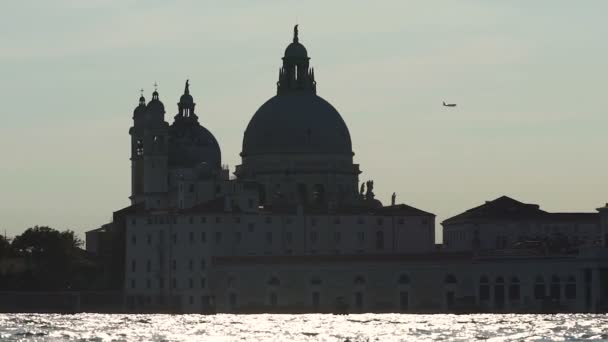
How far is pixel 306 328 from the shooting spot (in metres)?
164

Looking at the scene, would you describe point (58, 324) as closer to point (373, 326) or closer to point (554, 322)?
point (373, 326)

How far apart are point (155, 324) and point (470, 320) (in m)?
22.6

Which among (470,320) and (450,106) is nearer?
(450,106)

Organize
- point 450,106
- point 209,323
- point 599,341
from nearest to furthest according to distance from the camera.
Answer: point 599,341
point 450,106
point 209,323

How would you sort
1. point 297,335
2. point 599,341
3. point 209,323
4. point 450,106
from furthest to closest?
1. point 209,323
2. point 450,106
3. point 297,335
4. point 599,341

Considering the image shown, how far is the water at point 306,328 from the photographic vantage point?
488 feet

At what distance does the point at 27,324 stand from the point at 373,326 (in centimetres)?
2103

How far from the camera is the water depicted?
148875mm

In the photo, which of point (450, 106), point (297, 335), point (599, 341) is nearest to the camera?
point (599, 341)

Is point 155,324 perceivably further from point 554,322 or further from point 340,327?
point 554,322

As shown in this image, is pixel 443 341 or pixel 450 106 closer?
pixel 443 341

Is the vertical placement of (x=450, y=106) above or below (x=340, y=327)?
above

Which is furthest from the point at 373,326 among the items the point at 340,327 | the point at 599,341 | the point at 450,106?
the point at 599,341

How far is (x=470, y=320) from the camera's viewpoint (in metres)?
183
